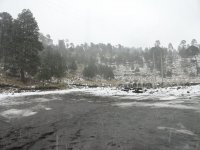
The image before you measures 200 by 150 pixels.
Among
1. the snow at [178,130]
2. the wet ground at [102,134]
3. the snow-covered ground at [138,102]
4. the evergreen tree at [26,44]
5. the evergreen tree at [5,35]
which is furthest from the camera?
the evergreen tree at [5,35]

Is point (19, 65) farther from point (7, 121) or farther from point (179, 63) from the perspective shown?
point (179, 63)

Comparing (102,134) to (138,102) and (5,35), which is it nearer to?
(138,102)

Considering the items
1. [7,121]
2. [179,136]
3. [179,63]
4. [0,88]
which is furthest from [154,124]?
[179,63]

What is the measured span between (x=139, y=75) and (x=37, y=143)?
15077 centimetres

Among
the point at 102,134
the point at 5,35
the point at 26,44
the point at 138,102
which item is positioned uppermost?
the point at 5,35

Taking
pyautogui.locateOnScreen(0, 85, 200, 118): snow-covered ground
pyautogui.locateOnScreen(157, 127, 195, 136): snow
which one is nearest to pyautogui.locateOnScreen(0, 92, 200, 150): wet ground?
pyautogui.locateOnScreen(157, 127, 195, 136): snow

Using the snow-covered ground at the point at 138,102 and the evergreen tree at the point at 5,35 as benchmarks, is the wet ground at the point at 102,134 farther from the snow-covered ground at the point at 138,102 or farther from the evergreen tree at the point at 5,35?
the evergreen tree at the point at 5,35

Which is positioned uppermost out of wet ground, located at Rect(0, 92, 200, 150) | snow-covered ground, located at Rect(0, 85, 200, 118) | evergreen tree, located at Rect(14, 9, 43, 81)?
evergreen tree, located at Rect(14, 9, 43, 81)

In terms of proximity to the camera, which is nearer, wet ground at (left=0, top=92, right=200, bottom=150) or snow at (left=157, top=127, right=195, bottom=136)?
wet ground at (left=0, top=92, right=200, bottom=150)

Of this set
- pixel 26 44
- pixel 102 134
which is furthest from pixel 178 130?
pixel 26 44

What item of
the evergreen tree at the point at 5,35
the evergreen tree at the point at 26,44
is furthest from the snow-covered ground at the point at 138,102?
the evergreen tree at the point at 5,35

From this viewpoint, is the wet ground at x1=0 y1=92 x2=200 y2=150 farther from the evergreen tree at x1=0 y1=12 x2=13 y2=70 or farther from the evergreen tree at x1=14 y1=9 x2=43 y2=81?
the evergreen tree at x1=0 y1=12 x2=13 y2=70

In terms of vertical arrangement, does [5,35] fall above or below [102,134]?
above

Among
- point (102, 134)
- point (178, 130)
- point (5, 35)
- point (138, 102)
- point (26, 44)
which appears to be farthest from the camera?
point (5, 35)
